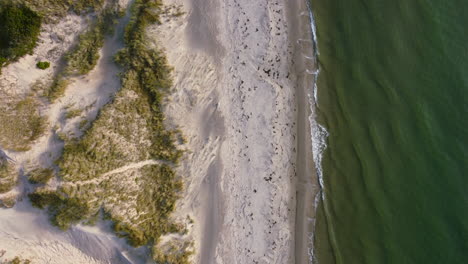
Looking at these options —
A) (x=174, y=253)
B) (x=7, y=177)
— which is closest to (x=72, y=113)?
(x=7, y=177)

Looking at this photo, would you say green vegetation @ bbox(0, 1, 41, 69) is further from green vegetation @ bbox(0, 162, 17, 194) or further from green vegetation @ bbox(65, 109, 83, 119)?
green vegetation @ bbox(0, 162, 17, 194)

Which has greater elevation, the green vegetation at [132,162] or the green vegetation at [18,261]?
the green vegetation at [132,162]

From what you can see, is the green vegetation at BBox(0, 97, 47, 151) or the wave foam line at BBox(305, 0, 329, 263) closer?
the green vegetation at BBox(0, 97, 47, 151)

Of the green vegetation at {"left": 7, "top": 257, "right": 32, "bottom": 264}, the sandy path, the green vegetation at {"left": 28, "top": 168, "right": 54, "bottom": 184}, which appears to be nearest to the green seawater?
the sandy path

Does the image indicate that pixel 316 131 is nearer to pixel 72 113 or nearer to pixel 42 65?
pixel 72 113

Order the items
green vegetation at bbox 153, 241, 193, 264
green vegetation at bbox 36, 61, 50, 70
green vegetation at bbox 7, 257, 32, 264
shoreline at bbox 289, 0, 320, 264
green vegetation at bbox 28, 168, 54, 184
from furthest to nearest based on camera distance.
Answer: shoreline at bbox 289, 0, 320, 264, green vegetation at bbox 153, 241, 193, 264, green vegetation at bbox 36, 61, 50, 70, green vegetation at bbox 7, 257, 32, 264, green vegetation at bbox 28, 168, 54, 184

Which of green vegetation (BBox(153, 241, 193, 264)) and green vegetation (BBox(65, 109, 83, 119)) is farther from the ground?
green vegetation (BBox(65, 109, 83, 119))

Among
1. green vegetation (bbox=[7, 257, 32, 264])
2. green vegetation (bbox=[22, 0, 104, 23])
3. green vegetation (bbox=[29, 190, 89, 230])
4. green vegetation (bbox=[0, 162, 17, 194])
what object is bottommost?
green vegetation (bbox=[7, 257, 32, 264])

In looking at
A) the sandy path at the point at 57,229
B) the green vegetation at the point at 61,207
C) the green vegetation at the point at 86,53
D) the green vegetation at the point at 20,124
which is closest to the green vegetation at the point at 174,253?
the sandy path at the point at 57,229

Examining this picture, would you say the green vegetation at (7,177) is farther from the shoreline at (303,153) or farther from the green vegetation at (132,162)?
the shoreline at (303,153)
